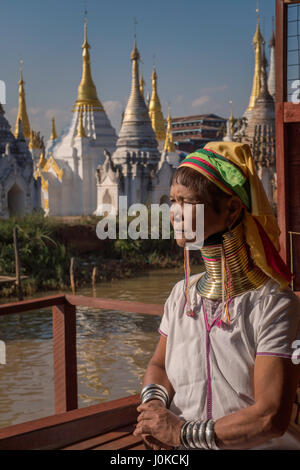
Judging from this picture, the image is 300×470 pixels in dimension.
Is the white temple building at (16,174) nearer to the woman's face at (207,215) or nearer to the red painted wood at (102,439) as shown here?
the red painted wood at (102,439)

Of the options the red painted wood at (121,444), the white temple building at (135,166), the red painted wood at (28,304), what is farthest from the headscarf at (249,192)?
the white temple building at (135,166)

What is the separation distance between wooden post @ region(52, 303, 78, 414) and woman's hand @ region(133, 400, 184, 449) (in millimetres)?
1425

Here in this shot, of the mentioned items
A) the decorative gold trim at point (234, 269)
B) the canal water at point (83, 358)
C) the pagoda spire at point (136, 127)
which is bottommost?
the canal water at point (83, 358)

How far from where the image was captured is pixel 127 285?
56.0 feet

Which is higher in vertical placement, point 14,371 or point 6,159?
point 6,159

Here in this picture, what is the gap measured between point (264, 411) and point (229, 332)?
0.22 meters

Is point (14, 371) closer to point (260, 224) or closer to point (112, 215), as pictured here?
point (260, 224)

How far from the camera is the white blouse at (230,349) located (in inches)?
61.2

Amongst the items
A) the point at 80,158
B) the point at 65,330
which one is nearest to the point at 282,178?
the point at 65,330

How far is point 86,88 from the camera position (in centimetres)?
2681

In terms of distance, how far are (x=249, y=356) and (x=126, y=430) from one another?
76 centimetres

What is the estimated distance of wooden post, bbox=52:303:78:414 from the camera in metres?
3.09

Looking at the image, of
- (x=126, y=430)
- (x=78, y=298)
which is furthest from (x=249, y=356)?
(x=78, y=298)
